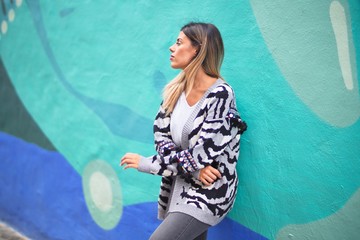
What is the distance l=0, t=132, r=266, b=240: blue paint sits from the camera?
3232 mm

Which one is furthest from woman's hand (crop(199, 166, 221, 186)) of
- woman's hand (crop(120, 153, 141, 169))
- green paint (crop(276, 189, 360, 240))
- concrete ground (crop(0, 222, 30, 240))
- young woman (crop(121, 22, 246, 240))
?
concrete ground (crop(0, 222, 30, 240))

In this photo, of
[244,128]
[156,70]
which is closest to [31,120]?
[156,70]

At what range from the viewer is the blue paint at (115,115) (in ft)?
10.2

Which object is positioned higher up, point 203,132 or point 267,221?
point 203,132

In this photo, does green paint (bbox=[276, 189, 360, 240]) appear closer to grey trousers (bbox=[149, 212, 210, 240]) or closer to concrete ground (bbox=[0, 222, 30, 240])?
grey trousers (bbox=[149, 212, 210, 240])

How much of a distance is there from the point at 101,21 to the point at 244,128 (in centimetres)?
176

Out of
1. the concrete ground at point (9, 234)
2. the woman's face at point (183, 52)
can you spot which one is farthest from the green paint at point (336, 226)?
the concrete ground at point (9, 234)

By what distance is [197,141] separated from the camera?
7.05 ft

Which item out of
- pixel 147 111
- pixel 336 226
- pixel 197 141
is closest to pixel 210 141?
pixel 197 141

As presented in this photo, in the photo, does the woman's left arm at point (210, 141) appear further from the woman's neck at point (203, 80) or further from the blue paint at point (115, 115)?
the blue paint at point (115, 115)

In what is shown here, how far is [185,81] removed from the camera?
7.81 ft

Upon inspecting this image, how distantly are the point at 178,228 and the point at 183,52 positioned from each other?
94cm

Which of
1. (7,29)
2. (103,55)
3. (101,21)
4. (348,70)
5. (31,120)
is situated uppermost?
(348,70)

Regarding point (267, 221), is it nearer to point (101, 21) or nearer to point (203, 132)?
point (203, 132)
